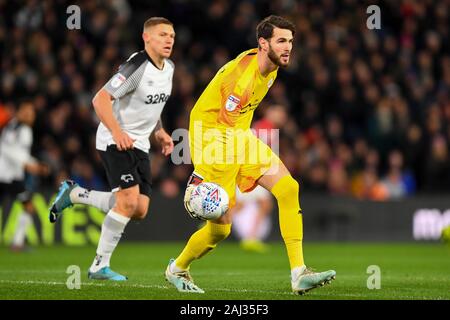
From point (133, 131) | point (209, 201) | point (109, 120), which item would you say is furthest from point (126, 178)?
point (209, 201)

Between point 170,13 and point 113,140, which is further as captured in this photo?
point 170,13

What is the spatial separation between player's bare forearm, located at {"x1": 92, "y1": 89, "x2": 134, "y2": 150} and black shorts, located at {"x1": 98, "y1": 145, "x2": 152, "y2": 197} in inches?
25.4

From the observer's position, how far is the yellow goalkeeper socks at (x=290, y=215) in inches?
312

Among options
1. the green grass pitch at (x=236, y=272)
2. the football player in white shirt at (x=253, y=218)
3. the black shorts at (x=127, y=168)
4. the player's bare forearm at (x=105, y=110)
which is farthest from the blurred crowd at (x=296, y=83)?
the player's bare forearm at (x=105, y=110)

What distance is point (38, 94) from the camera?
17172 millimetres

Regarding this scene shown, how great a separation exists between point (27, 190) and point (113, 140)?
5995 mm

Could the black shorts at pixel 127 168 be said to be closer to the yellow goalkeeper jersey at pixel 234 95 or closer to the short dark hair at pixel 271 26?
the yellow goalkeeper jersey at pixel 234 95

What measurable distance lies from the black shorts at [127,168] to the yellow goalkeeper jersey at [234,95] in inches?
52.6

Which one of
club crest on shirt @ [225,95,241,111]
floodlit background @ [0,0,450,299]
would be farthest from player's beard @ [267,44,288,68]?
floodlit background @ [0,0,450,299]

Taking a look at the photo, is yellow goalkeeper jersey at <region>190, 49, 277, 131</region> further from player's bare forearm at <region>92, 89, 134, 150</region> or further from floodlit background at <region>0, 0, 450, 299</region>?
floodlit background at <region>0, 0, 450, 299</region>

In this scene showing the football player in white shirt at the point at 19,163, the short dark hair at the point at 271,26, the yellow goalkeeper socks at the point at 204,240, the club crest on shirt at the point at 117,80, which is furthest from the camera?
the football player in white shirt at the point at 19,163
